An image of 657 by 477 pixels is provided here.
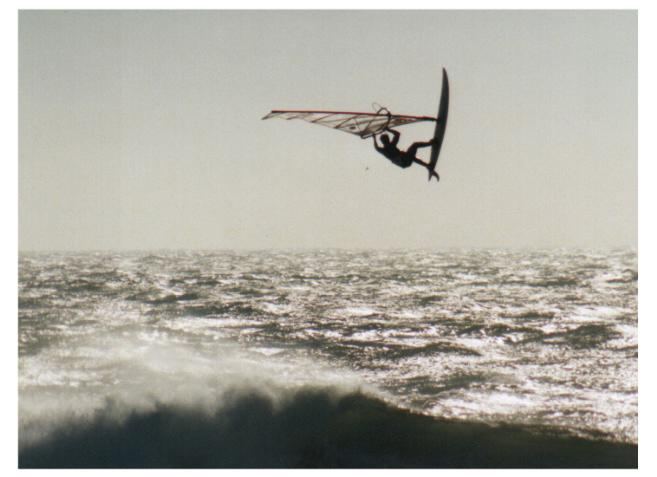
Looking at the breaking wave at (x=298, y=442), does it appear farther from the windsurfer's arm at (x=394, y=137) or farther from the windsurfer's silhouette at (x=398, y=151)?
the windsurfer's arm at (x=394, y=137)

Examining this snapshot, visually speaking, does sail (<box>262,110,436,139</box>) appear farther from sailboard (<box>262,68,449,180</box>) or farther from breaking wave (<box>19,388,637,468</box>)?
breaking wave (<box>19,388,637,468</box>)

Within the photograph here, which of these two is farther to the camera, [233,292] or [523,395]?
[233,292]

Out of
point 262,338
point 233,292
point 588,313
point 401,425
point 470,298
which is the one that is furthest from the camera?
point 233,292

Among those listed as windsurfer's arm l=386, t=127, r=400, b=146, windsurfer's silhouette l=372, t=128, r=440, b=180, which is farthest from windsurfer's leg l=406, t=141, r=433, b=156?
windsurfer's arm l=386, t=127, r=400, b=146

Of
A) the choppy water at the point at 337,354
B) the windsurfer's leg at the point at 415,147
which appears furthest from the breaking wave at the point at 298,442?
the windsurfer's leg at the point at 415,147
